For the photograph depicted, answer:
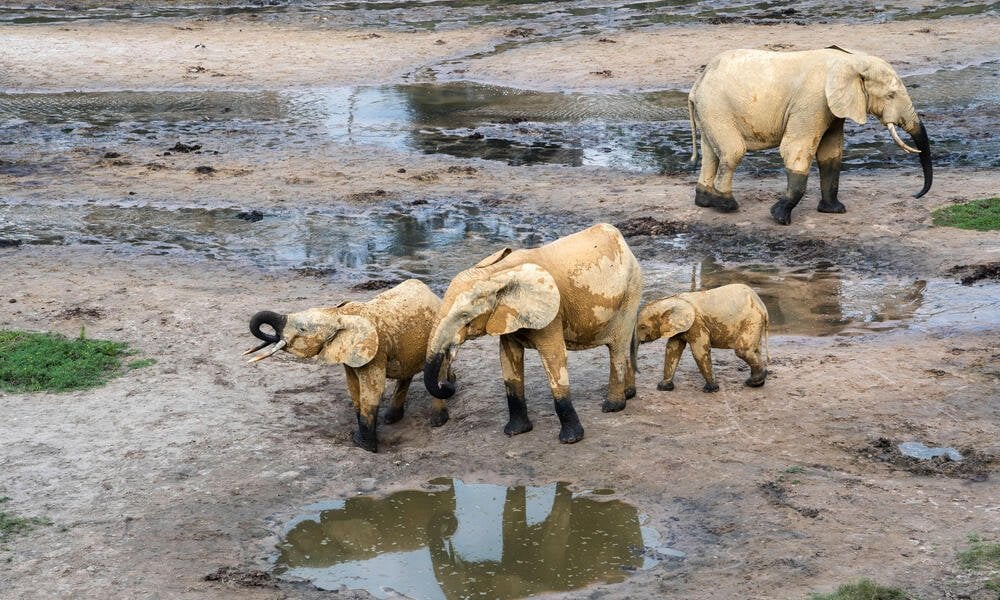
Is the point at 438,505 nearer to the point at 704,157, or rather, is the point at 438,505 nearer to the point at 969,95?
the point at 704,157

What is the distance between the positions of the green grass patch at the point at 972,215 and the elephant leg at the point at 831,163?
1220 mm

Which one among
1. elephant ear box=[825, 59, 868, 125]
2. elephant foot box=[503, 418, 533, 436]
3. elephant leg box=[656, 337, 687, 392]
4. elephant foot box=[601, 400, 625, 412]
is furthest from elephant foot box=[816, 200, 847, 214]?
elephant foot box=[503, 418, 533, 436]

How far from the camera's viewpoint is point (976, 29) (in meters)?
28.2

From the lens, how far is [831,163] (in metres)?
15.8

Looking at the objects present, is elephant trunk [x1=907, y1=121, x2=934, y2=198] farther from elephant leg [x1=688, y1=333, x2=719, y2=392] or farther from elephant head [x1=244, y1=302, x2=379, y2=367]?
elephant head [x1=244, y1=302, x2=379, y2=367]

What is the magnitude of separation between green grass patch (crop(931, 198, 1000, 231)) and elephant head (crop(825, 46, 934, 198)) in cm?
77

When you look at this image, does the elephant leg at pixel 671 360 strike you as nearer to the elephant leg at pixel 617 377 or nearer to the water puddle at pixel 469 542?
the elephant leg at pixel 617 377

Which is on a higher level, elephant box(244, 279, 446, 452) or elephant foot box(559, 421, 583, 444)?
elephant box(244, 279, 446, 452)

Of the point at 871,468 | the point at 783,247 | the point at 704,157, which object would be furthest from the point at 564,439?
the point at 704,157

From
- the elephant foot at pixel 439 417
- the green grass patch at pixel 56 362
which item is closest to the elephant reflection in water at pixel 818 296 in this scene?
the elephant foot at pixel 439 417

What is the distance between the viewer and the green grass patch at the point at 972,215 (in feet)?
49.3

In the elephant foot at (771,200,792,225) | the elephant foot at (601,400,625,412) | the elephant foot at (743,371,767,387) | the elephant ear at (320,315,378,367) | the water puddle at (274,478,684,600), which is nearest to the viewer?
the water puddle at (274,478,684,600)

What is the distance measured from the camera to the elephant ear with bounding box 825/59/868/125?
1493cm

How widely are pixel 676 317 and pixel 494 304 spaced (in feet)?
5.98
